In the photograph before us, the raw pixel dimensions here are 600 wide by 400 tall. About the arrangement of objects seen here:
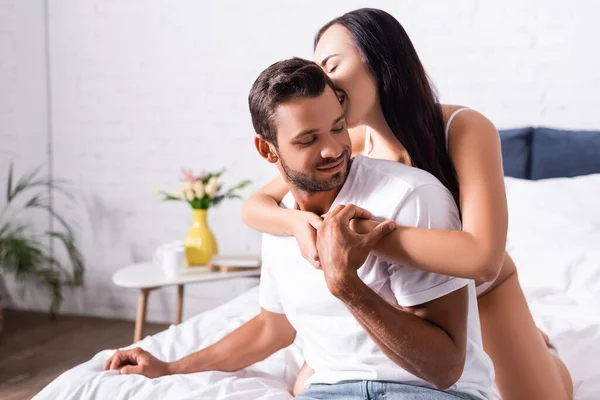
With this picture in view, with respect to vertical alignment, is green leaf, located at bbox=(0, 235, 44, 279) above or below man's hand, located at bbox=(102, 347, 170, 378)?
below

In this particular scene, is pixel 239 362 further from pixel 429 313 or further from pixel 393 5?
pixel 393 5

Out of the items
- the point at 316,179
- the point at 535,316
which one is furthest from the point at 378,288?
the point at 535,316

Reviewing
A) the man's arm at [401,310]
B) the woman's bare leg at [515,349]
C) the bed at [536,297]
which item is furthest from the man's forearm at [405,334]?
the woman's bare leg at [515,349]

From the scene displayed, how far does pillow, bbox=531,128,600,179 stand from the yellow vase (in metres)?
1.41

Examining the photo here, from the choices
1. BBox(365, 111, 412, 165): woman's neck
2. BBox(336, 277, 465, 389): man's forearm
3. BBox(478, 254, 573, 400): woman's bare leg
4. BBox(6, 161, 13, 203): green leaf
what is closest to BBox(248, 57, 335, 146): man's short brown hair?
BBox(365, 111, 412, 165): woman's neck

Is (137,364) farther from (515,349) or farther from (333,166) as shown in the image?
(515,349)

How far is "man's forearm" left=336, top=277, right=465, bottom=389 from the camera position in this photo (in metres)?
1.11

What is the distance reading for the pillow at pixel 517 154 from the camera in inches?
113

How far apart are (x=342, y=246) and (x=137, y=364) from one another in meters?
0.73

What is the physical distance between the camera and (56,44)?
3.98m

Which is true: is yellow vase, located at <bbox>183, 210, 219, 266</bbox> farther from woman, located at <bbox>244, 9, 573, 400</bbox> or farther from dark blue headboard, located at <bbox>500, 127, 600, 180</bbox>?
woman, located at <bbox>244, 9, 573, 400</bbox>

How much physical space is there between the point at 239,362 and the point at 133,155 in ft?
8.22

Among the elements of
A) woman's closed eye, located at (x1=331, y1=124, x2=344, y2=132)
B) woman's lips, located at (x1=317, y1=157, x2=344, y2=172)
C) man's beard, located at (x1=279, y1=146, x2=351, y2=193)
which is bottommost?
man's beard, located at (x1=279, y1=146, x2=351, y2=193)

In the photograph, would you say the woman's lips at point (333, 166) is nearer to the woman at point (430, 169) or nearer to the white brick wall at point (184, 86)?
the woman at point (430, 169)
